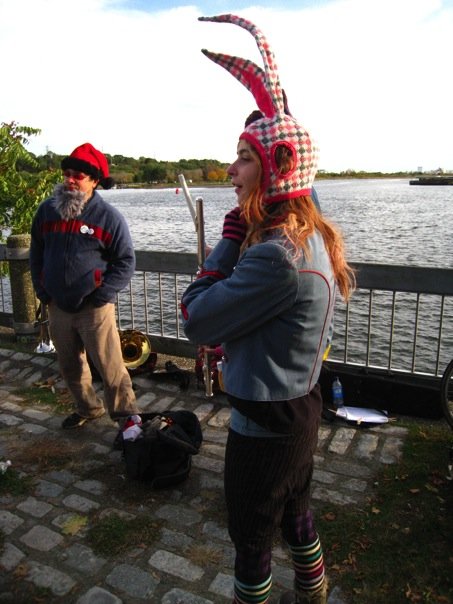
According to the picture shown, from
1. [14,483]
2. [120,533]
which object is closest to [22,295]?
[14,483]

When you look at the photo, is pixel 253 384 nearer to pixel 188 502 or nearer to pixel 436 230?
pixel 188 502

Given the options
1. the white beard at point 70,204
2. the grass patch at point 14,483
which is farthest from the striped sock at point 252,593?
the white beard at point 70,204

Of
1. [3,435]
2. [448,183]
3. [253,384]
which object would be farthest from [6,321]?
[448,183]

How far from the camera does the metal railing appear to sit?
494 cm

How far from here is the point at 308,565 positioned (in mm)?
2309

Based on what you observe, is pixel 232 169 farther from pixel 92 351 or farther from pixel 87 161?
pixel 92 351

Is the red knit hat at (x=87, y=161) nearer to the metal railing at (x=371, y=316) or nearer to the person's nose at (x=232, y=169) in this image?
the metal railing at (x=371, y=316)

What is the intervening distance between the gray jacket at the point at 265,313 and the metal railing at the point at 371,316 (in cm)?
258

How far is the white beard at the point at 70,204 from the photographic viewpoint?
405 centimetres

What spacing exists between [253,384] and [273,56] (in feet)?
4.31

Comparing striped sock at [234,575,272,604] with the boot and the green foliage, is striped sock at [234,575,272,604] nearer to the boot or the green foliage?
the boot

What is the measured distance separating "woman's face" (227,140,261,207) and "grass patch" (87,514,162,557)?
2281 millimetres

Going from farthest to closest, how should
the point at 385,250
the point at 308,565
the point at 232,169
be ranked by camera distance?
the point at 385,250
the point at 308,565
the point at 232,169

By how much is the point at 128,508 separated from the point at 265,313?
2299mm
